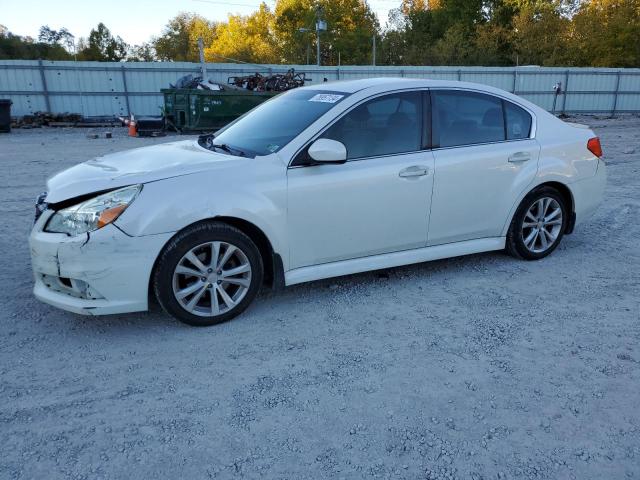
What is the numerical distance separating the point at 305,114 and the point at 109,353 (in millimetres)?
2211

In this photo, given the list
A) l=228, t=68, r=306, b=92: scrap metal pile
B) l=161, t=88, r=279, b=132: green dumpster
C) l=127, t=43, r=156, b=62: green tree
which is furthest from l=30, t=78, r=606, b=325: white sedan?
l=127, t=43, r=156, b=62: green tree

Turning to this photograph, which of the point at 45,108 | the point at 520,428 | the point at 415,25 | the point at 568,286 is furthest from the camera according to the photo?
the point at 415,25

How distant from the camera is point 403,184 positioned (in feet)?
13.5

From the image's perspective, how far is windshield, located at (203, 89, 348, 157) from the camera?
3.99m

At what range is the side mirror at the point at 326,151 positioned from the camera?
372 centimetres

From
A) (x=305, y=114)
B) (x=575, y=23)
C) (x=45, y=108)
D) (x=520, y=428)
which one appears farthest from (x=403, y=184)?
(x=575, y=23)

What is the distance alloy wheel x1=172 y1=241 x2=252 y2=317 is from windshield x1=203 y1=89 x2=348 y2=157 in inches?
31.0

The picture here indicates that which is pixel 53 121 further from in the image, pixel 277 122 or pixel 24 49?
pixel 24 49

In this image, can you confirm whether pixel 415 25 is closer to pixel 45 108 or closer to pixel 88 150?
pixel 45 108

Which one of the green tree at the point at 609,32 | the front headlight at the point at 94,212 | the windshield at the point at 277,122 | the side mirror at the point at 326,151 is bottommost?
the front headlight at the point at 94,212

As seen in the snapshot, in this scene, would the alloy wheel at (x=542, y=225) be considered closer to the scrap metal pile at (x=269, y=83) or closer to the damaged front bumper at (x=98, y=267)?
the damaged front bumper at (x=98, y=267)

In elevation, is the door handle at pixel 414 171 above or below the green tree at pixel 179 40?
below

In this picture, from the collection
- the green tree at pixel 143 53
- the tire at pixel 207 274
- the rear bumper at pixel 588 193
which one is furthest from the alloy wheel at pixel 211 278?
the green tree at pixel 143 53

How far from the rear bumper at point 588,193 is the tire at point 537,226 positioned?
0.13 m
